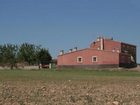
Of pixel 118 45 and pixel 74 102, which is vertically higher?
pixel 118 45

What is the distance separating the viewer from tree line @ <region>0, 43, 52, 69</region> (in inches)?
5507

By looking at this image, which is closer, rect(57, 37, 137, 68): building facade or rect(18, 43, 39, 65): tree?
rect(57, 37, 137, 68): building facade

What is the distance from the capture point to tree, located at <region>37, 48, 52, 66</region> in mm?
139625

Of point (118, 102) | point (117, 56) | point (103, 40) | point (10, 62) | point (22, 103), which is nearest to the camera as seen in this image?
point (22, 103)

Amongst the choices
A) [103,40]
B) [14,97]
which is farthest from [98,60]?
[14,97]

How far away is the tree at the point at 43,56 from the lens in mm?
139625

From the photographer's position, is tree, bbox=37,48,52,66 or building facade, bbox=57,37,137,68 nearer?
building facade, bbox=57,37,137,68

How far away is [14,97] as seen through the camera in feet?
47.3

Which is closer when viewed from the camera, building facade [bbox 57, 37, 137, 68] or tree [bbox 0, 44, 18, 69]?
building facade [bbox 57, 37, 137, 68]

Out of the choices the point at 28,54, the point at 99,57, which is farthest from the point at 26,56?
the point at 99,57

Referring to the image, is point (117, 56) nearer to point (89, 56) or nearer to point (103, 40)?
point (89, 56)

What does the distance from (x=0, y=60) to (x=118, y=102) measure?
131 meters

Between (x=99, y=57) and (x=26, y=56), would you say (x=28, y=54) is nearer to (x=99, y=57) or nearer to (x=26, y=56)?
(x=26, y=56)

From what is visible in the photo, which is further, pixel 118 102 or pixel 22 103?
Answer: pixel 118 102
